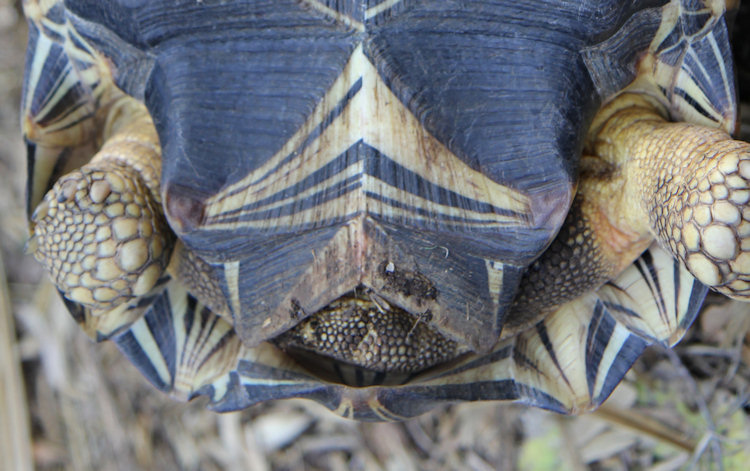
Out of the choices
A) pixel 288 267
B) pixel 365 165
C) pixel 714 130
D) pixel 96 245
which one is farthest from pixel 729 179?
pixel 96 245

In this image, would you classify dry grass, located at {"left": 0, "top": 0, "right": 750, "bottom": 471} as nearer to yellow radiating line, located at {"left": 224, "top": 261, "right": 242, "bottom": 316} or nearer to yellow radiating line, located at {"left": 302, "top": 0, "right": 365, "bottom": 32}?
yellow radiating line, located at {"left": 224, "top": 261, "right": 242, "bottom": 316}

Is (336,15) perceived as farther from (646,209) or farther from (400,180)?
(646,209)

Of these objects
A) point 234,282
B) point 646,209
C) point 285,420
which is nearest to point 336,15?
point 234,282

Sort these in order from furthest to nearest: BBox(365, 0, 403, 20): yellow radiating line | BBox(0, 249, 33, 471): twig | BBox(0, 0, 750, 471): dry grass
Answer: BBox(0, 249, 33, 471): twig → BBox(0, 0, 750, 471): dry grass → BBox(365, 0, 403, 20): yellow radiating line

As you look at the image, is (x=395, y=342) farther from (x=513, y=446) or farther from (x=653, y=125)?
(x=513, y=446)

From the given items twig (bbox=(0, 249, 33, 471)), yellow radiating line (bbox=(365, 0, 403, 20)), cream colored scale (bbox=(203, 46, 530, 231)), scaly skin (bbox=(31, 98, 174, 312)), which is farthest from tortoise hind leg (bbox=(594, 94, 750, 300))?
twig (bbox=(0, 249, 33, 471))

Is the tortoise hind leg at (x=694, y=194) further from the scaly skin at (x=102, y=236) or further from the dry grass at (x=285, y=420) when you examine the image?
the scaly skin at (x=102, y=236)
